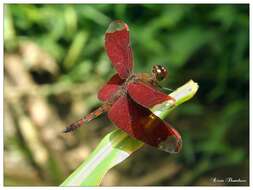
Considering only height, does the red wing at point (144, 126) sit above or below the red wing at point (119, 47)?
below

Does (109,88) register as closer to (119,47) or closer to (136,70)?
(119,47)

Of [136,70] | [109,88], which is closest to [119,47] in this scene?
[109,88]

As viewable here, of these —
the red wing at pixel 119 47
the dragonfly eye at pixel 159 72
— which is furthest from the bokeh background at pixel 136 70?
the dragonfly eye at pixel 159 72

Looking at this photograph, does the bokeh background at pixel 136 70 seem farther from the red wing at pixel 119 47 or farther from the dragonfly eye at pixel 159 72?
the dragonfly eye at pixel 159 72

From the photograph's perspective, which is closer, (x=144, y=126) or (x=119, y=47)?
(x=144, y=126)

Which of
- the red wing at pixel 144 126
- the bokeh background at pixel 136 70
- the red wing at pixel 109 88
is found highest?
the red wing at pixel 109 88
